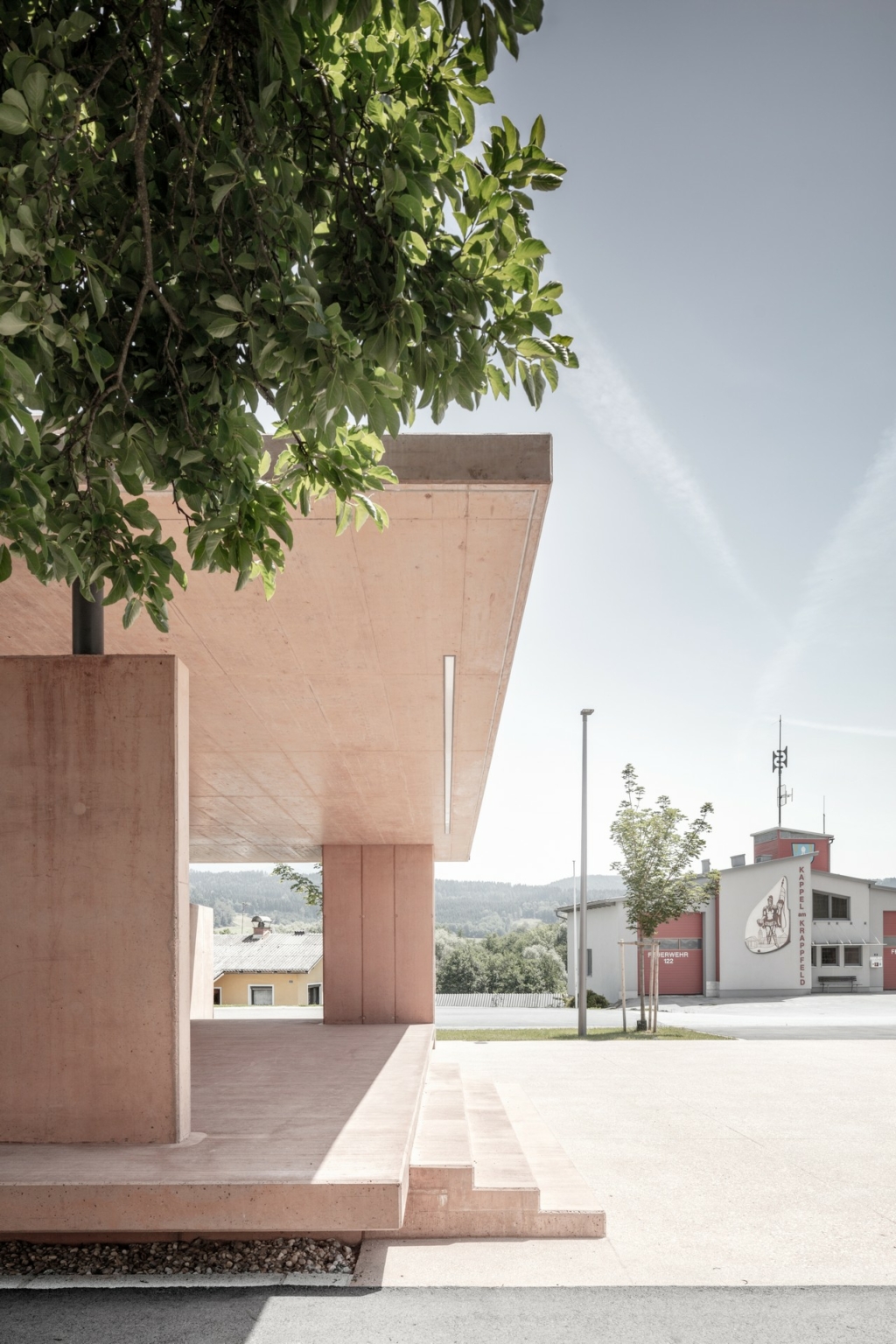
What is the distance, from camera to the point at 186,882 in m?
5.61

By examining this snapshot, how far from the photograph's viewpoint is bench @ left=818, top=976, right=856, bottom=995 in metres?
42.5

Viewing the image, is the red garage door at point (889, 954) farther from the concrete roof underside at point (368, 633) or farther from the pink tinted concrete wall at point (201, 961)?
the concrete roof underside at point (368, 633)

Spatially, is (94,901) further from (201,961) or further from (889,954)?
(889,954)

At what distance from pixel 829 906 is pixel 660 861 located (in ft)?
72.9

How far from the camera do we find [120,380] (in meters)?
3.02

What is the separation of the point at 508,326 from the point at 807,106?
390 cm

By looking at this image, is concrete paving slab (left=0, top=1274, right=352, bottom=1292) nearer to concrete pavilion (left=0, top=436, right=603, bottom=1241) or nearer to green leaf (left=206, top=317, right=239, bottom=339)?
concrete pavilion (left=0, top=436, right=603, bottom=1241)

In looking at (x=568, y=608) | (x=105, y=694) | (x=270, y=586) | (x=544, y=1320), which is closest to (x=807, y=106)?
(x=270, y=586)

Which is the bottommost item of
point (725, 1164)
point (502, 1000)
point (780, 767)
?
point (502, 1000)

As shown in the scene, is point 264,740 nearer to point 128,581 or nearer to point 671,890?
point 128,581

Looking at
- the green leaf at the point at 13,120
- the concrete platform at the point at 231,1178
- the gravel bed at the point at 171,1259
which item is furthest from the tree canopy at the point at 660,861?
the green leaf at the point at 13,120

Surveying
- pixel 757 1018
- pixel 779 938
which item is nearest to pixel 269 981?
pixel 779 938

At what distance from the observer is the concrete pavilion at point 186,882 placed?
A: 4.54 meters

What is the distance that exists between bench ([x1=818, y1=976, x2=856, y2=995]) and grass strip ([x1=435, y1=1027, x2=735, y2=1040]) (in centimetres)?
2092
